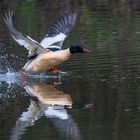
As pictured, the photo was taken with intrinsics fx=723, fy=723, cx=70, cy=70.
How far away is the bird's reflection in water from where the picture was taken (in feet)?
27.0

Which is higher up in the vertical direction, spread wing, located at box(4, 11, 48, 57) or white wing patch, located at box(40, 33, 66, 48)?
spread wing, located at box(4, 11, 48, 57)

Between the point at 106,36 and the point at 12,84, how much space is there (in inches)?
221

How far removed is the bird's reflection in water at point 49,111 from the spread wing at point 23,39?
3.63ft

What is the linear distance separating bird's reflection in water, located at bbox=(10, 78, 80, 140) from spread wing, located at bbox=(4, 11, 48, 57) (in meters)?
1.11

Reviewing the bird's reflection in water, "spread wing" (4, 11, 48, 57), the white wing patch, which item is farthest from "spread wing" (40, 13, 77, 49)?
the bird's reflection in water

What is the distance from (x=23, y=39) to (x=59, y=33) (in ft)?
4.22

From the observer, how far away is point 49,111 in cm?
938

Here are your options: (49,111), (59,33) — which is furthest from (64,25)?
(49,111)

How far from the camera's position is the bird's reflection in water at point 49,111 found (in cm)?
824

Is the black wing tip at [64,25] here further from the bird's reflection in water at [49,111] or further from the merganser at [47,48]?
the bird's reflection in water at [49,111]

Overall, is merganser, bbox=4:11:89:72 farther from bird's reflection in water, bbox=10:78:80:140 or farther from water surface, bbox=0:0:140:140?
bird's reflection in water, bbox=10:78:80:140

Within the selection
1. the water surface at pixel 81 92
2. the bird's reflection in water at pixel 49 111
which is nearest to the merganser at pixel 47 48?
the water surface at pixel 81 92

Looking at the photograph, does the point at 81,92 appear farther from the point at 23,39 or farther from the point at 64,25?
the point at 64,25

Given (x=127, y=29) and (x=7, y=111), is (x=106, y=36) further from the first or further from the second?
(x=7, y=111)
